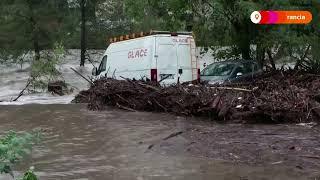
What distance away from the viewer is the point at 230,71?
18969 mm

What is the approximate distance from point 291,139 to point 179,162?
2.64m

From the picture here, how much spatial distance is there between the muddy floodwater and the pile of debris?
0.49 m

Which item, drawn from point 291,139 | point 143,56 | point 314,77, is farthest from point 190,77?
point 291,139

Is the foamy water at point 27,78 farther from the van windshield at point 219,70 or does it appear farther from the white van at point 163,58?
the van windshield at point 219,70

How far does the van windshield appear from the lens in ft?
62.5

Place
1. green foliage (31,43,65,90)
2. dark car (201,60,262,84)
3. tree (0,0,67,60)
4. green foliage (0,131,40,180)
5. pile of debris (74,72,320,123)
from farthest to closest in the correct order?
tree (0,0,67,60), green foliage (31,43,65,90), dark car (201,60,262,84), pile of debris (74,72,320,123), green foliage (0,131,40,180)

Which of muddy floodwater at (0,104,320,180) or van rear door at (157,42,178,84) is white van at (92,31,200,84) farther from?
muddy floodwater at (0,104,320,180)

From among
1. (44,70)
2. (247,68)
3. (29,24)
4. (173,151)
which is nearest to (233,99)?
(173,151)

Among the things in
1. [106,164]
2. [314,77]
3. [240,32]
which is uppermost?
[240,32]

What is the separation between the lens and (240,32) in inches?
895

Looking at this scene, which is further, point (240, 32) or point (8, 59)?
point (8, 59)

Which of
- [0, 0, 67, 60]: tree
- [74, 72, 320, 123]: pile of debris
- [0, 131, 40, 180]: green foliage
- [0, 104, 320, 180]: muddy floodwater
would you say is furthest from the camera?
[0, 0, 67, 60]: tree

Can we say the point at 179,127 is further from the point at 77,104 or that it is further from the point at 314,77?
the point at 77,104

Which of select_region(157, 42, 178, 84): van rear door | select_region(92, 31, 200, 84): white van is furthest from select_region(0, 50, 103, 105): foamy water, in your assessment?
select_region(157, 42, 178, 84): van rear door
